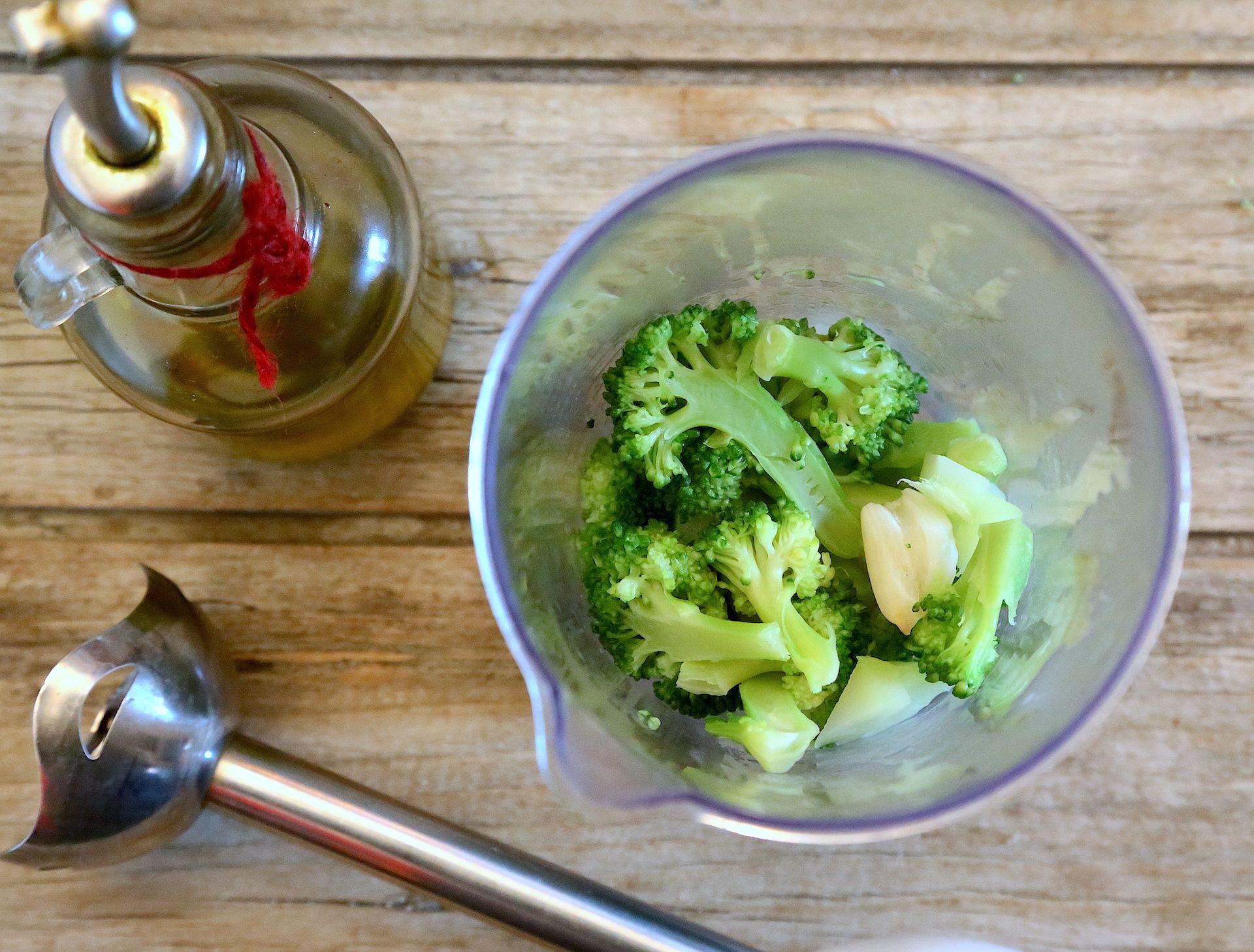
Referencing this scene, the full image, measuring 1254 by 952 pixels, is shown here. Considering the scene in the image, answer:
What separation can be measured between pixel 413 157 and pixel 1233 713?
84 centimetres

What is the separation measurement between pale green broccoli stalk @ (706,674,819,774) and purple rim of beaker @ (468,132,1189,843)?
57 millimetres

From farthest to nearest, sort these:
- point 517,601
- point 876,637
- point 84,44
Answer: point 876,637, point 517,601, point 84,44

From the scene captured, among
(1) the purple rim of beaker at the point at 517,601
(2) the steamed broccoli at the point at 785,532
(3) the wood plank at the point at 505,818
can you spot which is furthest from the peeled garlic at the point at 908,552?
(3) the wood plank at the point at 505,818

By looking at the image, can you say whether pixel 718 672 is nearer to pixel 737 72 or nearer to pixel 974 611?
pixel 974 611

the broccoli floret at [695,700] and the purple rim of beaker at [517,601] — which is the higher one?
the purple rim of beaker at [517,601]

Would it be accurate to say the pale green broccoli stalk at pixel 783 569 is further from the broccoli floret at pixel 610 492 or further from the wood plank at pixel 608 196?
the wood plank at pixel 608 196

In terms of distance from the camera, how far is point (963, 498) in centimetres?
68

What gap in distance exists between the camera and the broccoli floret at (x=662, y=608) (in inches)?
26.7

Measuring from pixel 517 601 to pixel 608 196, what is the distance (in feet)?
1.37

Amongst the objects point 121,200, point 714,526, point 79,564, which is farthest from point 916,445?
point 79,564

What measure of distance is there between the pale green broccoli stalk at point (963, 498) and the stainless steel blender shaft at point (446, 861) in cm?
38

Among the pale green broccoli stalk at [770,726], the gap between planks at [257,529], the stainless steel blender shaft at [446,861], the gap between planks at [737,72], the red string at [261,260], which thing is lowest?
the stainless steel blender shaft at [446,861]

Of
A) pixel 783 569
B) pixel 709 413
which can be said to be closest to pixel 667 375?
pixel 709 413

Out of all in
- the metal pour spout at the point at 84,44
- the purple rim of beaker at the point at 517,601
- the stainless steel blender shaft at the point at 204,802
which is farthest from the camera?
the stainless steel blender shaft at the point at 204,802
